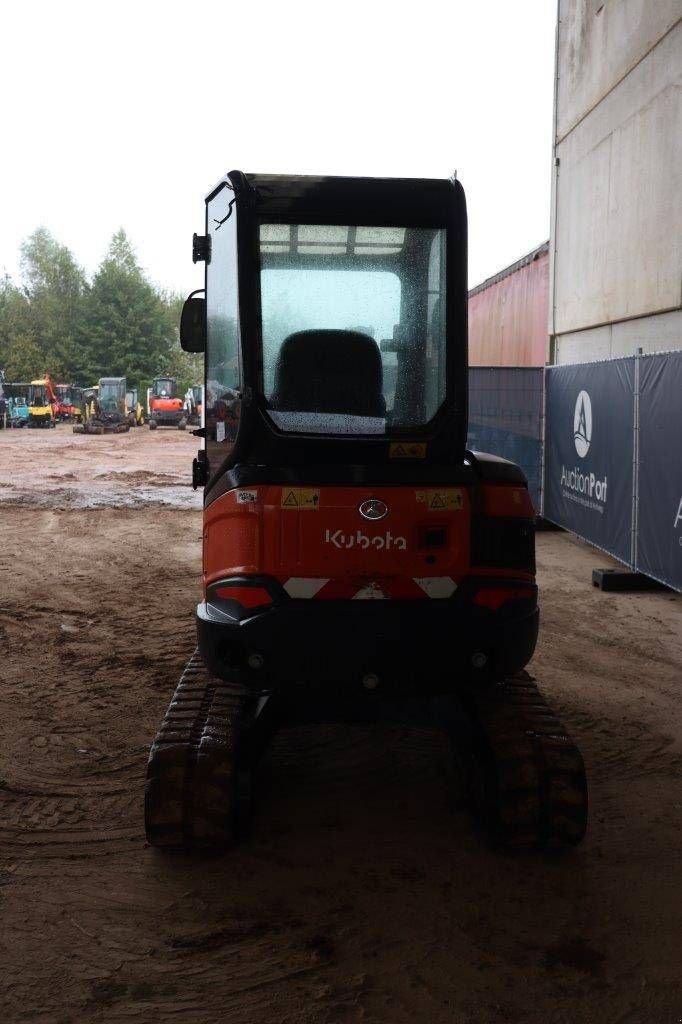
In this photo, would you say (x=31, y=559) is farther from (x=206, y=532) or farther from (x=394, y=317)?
(x=394, y=317)

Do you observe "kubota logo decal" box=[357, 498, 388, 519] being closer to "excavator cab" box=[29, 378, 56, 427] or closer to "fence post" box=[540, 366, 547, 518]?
"fence post" box=[540, 366, 547, 518]

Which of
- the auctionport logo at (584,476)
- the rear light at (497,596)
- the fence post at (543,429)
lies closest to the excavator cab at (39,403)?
the fence post at (543,429)

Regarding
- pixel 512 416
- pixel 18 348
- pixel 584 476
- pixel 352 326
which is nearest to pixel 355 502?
pixel 352 326

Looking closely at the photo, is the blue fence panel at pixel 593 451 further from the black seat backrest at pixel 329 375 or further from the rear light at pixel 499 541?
the black seat backrest at pixel 329 375

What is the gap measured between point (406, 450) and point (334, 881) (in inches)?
75.4

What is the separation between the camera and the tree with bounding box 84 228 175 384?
69.8 meters

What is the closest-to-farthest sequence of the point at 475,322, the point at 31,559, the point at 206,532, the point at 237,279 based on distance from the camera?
1. the point at 237,279
2. the point at 206,532
3. the point at 31,559
4. the point at 475,322

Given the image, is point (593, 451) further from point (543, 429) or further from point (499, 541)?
point (499, 541)

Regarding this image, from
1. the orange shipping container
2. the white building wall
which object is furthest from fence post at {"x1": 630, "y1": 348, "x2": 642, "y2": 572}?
the orange shipping container

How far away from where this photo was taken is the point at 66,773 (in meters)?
5.38

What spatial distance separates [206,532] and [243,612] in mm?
562

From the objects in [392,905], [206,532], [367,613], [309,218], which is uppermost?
[309,218]

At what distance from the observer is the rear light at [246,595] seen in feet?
14.5

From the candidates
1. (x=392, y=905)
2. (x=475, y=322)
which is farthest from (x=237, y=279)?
(x=475, y=322)
